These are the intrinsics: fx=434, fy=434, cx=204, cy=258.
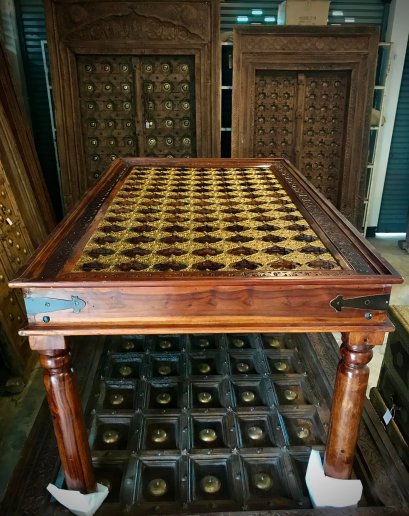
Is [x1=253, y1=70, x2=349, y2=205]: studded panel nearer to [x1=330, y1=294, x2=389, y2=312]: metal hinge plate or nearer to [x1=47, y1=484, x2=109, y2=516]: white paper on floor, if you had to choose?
[x1=330, y1=294, x2=389, y2=312]: metal hinge plate

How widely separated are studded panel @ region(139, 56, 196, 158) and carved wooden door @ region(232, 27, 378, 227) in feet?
1.59

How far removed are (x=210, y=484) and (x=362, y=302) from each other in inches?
38.5

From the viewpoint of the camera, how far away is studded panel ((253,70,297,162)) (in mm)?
4617

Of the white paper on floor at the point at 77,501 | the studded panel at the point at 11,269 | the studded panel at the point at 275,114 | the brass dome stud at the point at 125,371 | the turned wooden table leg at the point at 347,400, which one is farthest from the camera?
the studded panel at the point at 275,114

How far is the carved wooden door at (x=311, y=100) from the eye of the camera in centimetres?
436

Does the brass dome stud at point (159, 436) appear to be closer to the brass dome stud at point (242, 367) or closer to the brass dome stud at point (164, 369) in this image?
the brass dome stud at point (164, 369)

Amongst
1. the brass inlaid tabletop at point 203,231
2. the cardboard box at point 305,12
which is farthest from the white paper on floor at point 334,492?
the cardboard box at point 305,12

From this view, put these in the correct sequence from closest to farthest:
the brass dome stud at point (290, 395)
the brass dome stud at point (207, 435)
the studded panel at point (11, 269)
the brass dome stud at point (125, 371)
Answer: the brass dome stud at point (207, 435), the brass dome stud at point (290, 395), the brass dome stud at point (125, 371), the studded panel at point (11, 269)

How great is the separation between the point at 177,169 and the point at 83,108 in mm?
2008

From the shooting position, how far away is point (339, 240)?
5.62 ft

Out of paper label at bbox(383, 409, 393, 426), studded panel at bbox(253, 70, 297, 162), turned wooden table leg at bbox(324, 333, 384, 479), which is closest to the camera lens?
turned wooden table leg at bbox(324, 333, 384, 479)

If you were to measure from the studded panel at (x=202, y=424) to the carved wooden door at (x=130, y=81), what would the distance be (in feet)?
8.59

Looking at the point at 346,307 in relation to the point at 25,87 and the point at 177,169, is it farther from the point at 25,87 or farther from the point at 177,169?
the point at 25,87

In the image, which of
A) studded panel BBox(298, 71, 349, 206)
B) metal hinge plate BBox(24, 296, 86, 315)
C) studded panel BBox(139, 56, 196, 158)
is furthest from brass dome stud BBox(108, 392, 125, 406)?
studded panel BBox(298, 71, 349, 206)
